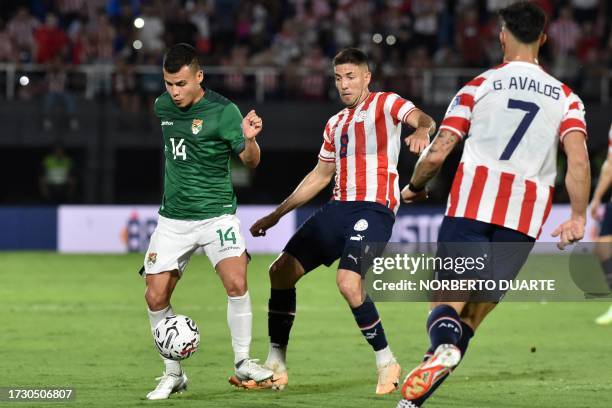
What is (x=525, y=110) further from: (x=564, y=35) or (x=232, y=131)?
(x=564, y=35)

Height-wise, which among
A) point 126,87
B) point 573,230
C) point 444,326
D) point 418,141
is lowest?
point 126,87

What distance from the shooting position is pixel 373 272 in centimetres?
880

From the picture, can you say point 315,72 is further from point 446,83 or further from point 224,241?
point 224,241

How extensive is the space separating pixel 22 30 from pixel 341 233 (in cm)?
1655

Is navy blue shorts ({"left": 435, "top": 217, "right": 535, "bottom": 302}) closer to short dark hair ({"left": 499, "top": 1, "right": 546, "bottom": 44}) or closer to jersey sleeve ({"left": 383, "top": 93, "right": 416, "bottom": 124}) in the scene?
short dark hair ({"left": 499, "top": 1, "right": 546, "bottom": 44})

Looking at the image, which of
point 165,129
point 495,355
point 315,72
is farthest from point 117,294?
point 315,72

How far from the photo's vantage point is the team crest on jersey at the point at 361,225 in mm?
8391

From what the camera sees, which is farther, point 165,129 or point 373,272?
point 373,272

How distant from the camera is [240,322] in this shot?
8.21 m

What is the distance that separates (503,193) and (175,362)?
8.61ft

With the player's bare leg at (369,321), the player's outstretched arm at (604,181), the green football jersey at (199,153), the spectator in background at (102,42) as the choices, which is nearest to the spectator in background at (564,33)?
the spectator in background at (102,42)

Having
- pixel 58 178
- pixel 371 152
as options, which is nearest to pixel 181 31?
pixel 58 178

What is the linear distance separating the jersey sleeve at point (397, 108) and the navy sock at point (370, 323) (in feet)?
4.01

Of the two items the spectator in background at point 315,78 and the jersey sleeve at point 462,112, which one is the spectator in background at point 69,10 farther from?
the jersey sleeve at point 462,112
